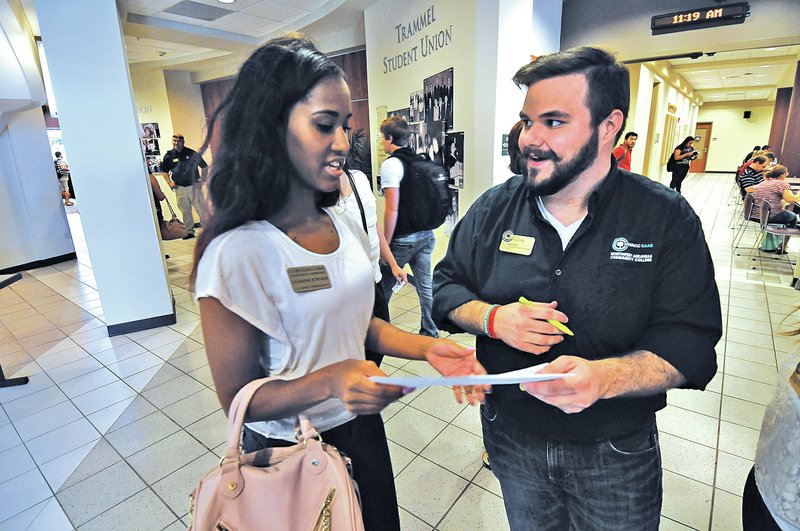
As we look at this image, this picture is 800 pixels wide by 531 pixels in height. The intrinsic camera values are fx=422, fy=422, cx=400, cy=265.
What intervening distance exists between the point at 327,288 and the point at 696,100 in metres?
25.3

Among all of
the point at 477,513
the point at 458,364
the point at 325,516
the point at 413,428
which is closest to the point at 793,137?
the point at 413,428

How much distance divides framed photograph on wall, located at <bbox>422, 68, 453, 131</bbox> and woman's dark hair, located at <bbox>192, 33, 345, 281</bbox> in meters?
3.64

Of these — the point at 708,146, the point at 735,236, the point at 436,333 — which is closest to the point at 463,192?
the point at 436,333

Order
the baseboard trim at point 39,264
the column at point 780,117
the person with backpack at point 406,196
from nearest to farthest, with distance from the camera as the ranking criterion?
1. the person with backpack at point 406,196
2. the baseboard trim at point 39,264
3. the column at point 780,117

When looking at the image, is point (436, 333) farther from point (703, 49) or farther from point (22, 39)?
point (22, 39)

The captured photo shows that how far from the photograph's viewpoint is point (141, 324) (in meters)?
4.20

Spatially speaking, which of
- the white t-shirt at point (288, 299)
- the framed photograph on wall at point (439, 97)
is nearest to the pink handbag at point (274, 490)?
the white t-shirt at point (288, 299)

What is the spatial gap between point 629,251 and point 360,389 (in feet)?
2.28

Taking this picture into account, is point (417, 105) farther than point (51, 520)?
Yes

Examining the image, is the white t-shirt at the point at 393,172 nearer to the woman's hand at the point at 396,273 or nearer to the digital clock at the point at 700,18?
the woman's hand at the point at 396,273

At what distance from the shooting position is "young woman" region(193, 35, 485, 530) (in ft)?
2.61

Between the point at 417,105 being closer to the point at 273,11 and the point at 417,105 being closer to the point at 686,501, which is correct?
the point at 273,11

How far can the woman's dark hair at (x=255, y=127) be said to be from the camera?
82cm

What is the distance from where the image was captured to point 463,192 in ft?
14.1
